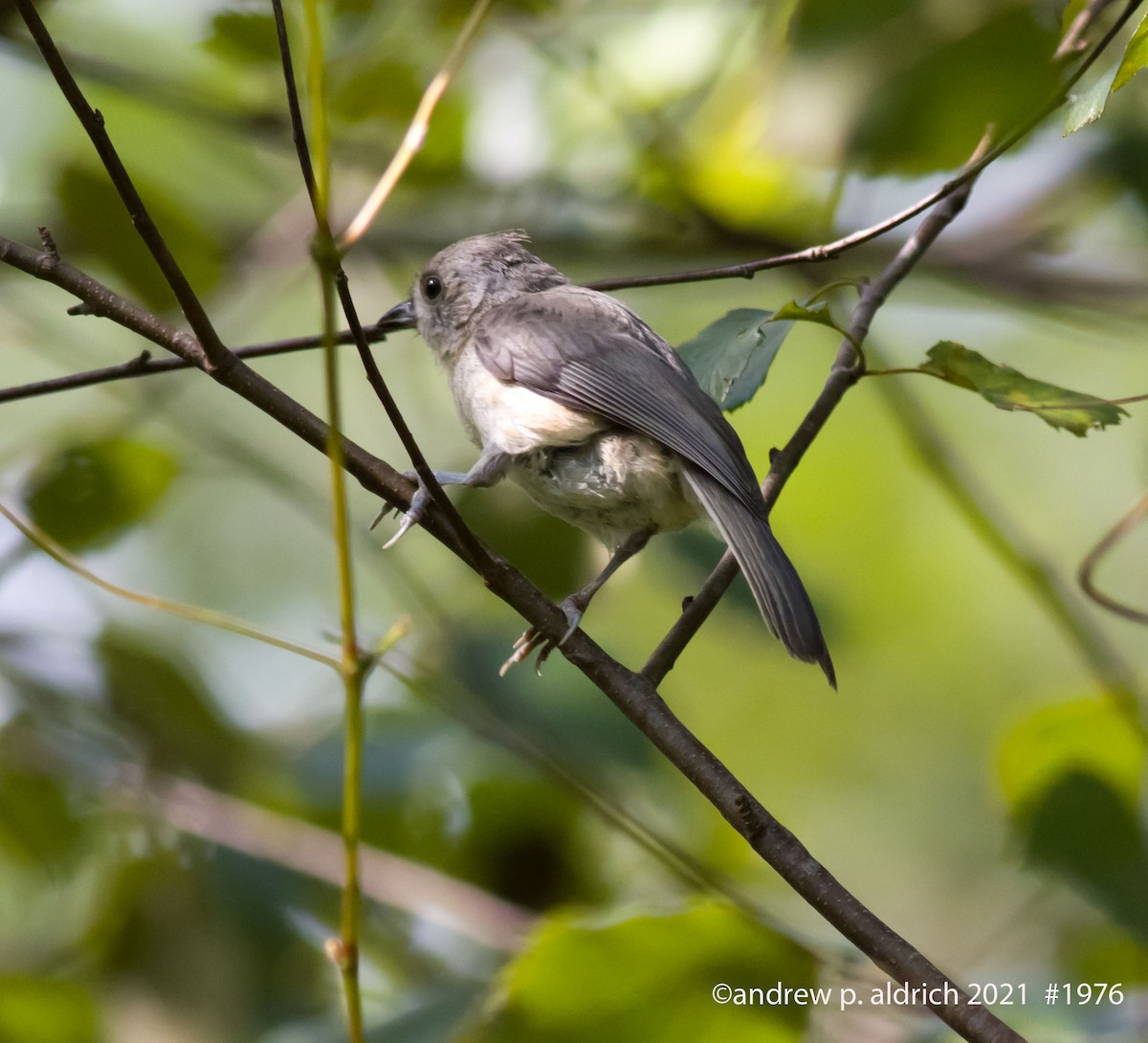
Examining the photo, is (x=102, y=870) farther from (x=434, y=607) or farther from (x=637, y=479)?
(x=637, y=479)

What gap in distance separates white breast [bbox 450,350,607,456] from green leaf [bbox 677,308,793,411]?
480 mm

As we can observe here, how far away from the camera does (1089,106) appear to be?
2.05 metres

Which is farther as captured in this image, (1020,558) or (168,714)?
(168,714)

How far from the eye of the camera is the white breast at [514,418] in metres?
2.92

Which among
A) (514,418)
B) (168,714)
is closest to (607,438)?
(514,418)

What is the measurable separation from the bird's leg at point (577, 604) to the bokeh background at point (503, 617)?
199 millimetres

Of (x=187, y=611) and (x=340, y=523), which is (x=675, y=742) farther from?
(x=187, y=611)

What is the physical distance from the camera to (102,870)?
3682 millimetres

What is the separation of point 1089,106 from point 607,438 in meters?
1.26

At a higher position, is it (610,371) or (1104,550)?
(610,371)

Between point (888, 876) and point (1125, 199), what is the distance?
3553 millimetres

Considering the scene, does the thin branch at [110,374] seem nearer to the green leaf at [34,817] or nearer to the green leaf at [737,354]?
the green leaf at [737,354]

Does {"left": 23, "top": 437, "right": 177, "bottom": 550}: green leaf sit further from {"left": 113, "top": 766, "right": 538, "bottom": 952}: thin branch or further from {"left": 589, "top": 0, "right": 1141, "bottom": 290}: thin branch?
{"left": 589, "top": 0, "right": 1141, "bottom": 290}: thin branch

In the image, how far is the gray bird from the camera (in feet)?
8.52
